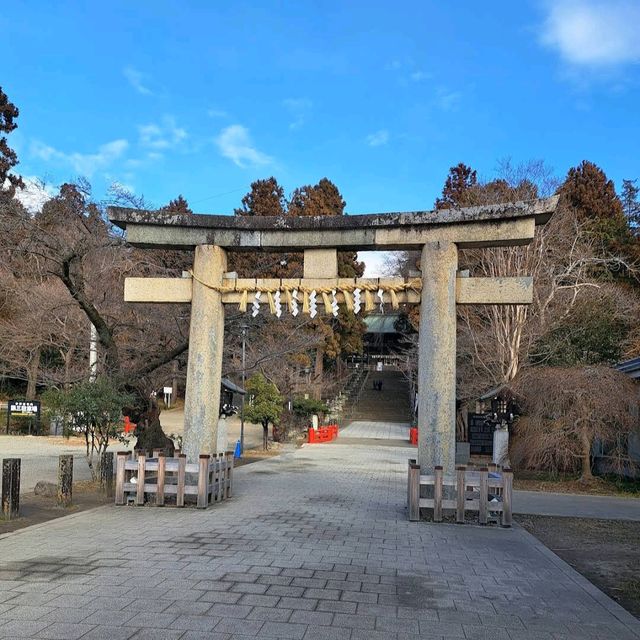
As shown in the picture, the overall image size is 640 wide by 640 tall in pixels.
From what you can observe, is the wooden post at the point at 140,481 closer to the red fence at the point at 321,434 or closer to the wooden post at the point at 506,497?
the wooden post at the point at 506,497

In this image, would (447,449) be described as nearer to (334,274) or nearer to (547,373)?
(334,274)

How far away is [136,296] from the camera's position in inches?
441

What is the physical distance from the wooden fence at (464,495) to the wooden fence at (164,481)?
3.59 metres

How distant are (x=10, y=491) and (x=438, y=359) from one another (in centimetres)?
726

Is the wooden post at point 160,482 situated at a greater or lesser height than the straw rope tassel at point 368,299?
lesser

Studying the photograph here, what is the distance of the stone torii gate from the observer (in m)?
10.2

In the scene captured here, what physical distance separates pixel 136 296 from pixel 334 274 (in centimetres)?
383

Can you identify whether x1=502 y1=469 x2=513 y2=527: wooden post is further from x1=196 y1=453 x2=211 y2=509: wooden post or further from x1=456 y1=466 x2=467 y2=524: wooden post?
x1=196 y1=453 x2=211 y2=509: wooden post

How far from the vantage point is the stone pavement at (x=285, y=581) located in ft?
15.4

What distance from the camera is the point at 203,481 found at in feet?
33.3

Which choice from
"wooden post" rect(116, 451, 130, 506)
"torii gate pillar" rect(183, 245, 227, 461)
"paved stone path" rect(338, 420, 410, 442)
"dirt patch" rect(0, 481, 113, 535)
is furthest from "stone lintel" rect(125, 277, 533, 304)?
"paved stone path" rect(338, 420, 410, 442)

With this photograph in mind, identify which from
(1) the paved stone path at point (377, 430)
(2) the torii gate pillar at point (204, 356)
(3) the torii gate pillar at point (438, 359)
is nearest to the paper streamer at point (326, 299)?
(3) the torii gate pillar at point (438, 359)

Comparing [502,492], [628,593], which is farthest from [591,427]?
[628,593]

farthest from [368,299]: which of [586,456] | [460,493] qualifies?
[586,456]
